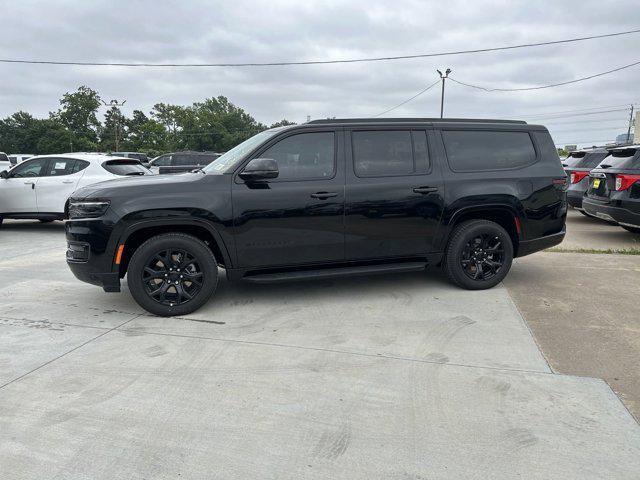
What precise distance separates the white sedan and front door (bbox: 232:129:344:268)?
247 inches

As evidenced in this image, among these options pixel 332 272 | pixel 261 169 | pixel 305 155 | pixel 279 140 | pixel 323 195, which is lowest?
pixel 332 272

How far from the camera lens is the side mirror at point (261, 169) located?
4.68 meters

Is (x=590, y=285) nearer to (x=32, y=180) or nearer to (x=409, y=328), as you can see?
(x=409, y=328)

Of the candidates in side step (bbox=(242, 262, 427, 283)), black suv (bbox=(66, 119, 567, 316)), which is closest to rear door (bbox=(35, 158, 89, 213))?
black suv (bbox=(66, 119, 567, 316))

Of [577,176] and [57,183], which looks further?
[577,176]

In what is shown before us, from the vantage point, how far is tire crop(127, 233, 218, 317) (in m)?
→ 4.68

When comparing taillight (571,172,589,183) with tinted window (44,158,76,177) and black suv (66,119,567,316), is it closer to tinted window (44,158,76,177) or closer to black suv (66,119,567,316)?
black suv (66,119,567,316)

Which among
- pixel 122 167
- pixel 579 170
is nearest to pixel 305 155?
pixel 122 167

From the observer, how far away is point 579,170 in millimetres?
11750

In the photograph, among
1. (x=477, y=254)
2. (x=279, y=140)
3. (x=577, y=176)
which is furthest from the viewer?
(x=577, y=176)

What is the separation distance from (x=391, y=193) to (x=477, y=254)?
1324 mm

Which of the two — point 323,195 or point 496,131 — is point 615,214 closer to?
point 496,131

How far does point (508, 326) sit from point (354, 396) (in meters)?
2.02

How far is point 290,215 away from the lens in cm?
488
